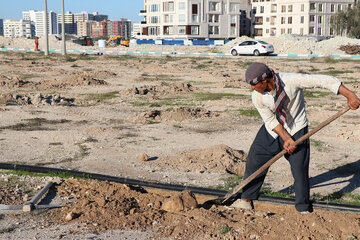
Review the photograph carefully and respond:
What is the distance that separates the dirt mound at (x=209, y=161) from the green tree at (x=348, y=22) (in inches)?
2559

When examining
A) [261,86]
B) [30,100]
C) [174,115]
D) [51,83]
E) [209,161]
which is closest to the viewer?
[261,86]

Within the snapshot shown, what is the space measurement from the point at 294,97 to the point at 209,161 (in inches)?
116

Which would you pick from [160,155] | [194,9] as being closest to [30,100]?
[160,155]

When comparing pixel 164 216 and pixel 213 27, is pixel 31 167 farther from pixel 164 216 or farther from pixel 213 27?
pixel 213 27

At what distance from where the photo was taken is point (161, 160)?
773 cm

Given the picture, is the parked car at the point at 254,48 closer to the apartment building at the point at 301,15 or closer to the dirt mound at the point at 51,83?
the dirt mound at the point at 51,83

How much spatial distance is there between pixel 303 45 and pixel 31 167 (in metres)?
46.2

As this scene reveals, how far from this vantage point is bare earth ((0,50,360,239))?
15.9ft

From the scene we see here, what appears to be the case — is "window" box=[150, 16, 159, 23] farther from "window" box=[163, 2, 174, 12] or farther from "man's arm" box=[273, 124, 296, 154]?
"man's arm" box=[273, 124, 296, 154]

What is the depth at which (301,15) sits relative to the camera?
8556 centimetres

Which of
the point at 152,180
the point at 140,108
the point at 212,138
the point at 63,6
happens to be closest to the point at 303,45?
the point at 63,6

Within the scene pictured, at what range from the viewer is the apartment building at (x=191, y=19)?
85562 millimetres

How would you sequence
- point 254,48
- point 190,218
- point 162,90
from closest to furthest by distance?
point 190,218
point 162,90
point 254,48

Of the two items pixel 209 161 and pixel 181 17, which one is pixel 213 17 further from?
pixel 209 161
